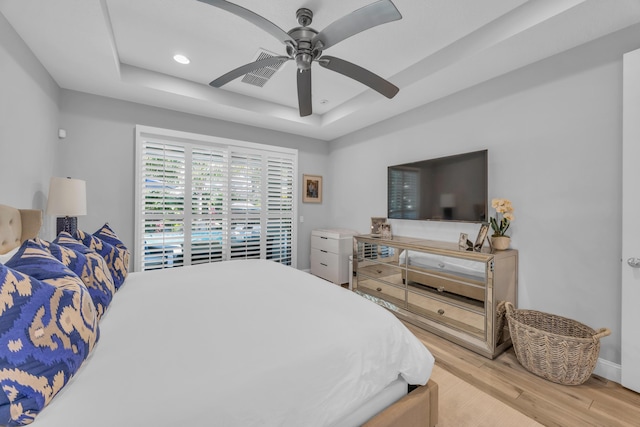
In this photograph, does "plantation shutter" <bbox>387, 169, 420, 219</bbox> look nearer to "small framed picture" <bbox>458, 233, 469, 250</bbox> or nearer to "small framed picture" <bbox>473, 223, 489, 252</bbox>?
"small framed picture" <bbox>458, 233, 469, 250</bbox>

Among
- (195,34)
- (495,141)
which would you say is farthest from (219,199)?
(495,141)

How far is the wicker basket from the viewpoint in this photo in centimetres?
181

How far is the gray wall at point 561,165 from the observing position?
1.97 meters

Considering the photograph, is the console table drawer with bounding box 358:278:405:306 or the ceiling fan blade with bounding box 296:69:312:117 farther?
the console table drawer with bounding box 358:278:405:306

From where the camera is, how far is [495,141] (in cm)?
264

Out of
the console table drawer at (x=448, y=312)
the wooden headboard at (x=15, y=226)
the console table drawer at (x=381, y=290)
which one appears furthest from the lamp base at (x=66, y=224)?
the console table drawer at (x=448, y=312)

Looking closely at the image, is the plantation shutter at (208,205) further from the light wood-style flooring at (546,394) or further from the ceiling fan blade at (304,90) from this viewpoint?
the light wood-style flooring at (546,394)

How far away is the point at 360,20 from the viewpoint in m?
1.52

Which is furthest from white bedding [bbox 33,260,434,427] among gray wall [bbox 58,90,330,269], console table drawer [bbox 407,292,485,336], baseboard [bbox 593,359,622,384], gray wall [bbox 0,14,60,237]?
gray wall [bbox 58,90,330,269]

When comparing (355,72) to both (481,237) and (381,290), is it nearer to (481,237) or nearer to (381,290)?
(481,237)

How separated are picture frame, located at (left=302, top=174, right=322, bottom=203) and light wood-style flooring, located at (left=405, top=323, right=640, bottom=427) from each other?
10.0 ft

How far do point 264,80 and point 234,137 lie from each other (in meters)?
1.20

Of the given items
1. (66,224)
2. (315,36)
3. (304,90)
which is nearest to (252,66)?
(304,90)

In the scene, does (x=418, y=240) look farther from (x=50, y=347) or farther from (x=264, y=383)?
(x=50, y=347)
